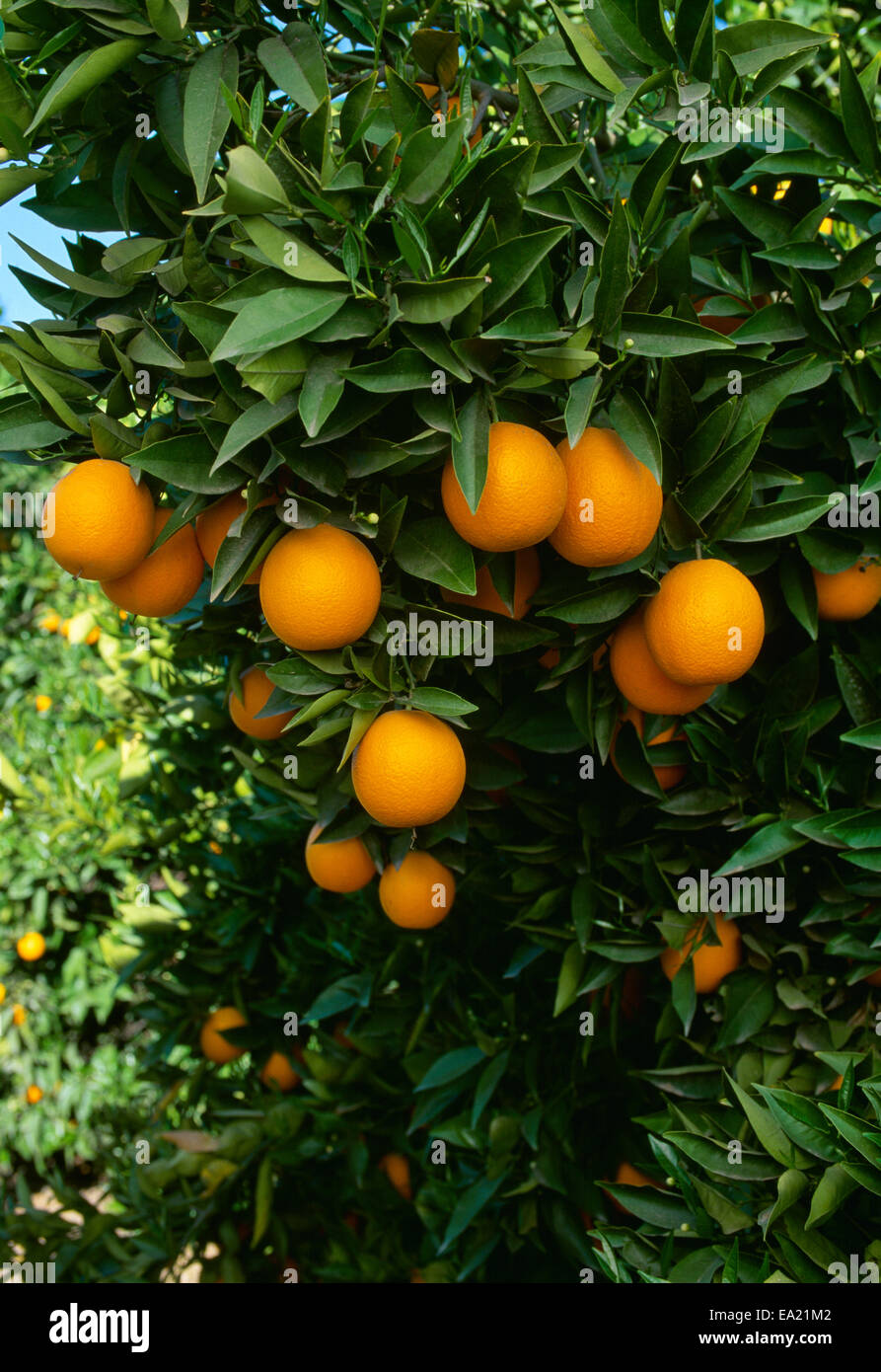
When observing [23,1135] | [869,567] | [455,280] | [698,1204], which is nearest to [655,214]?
[455,280]

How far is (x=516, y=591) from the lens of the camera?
1073 mm

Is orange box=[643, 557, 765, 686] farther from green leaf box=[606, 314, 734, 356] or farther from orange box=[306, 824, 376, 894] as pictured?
orange box=[306, 824, 376, 894]

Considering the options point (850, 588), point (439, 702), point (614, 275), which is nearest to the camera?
point (614, 275)

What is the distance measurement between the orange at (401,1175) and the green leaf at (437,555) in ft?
3.90

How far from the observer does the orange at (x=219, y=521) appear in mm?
1016

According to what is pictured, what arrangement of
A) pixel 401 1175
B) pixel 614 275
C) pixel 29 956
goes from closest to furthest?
pixel 614 275, pixel 401 1175, pixel 29 956

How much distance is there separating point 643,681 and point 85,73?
77 cm

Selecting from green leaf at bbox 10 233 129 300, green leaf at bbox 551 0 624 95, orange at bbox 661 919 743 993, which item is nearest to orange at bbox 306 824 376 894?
orange at bbox 661 919 743 993

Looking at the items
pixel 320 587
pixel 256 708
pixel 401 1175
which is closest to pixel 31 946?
pixel 401 1175

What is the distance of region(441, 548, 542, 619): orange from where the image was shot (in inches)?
41.7

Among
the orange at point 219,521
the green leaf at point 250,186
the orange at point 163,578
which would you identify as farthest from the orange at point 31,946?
the green leaf at point 250,186

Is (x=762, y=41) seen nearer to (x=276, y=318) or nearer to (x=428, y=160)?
(x=428, y=160)
